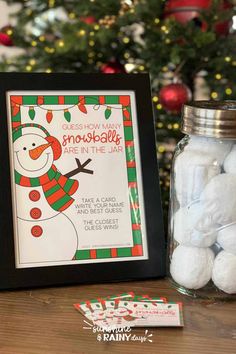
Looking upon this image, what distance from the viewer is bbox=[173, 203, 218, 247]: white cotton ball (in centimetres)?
70

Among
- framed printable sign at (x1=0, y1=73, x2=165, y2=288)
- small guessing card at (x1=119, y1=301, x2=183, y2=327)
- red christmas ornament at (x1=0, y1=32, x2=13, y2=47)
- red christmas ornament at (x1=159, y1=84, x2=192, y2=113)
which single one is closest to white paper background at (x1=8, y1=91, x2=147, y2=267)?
framed printable sign at (x1=0, y1=73, x2=165, y2=288)

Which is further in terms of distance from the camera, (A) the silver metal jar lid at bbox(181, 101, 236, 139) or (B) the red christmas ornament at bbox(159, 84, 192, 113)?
(B) the red christmas ornament at bbox(159, 84, 192, 113)

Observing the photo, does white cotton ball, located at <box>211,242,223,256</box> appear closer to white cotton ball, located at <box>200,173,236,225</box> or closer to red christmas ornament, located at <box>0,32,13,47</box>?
white cotton ball, located at <box>200,173,236,225</box>

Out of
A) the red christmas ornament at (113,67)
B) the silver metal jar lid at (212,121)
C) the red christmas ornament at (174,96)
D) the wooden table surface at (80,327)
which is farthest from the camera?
the red christmas ornament at (113,67)

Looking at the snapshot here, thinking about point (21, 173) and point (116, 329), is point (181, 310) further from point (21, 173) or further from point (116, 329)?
point (21, 173)

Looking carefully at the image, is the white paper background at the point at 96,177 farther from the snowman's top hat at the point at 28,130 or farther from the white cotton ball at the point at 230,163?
the white cotton ball at the point at 230,163

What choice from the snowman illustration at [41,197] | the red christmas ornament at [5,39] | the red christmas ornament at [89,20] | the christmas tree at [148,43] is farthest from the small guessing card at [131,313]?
the red christmas ornament at [5,39]

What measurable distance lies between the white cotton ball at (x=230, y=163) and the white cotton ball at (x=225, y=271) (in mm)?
123

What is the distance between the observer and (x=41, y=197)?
2.46 ft

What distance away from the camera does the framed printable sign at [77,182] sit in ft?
2.40

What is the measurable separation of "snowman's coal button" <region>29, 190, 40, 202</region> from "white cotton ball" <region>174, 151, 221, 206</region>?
225 mm

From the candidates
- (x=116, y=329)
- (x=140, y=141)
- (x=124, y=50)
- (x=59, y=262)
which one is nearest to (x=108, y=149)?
(x=140, y=141)

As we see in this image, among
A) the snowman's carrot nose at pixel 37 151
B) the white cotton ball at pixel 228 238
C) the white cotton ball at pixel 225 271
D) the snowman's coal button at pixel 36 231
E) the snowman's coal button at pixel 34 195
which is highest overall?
the snowman's carrot nose at pixel 37 151

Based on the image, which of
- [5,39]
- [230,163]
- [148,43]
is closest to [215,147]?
[230,163]
